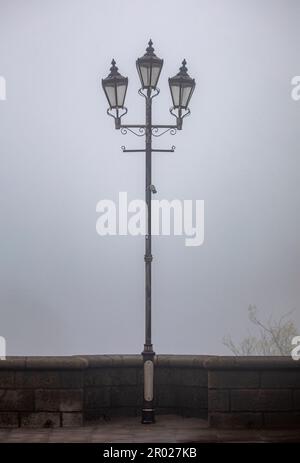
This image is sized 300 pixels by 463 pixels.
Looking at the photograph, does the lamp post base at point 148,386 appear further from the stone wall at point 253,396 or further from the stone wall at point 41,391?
the stone wall at point 253,396

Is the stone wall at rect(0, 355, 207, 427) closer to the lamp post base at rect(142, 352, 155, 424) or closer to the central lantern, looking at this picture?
the lamp post base at rect(142, 352, 155, 424)

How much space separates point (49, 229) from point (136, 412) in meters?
147

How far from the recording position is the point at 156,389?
1367 centimetres

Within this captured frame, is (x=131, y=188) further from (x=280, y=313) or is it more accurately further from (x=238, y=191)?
(x=280, y=313)

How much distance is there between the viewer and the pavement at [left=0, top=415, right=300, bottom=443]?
36.7 ft

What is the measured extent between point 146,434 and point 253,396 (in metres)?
1.48

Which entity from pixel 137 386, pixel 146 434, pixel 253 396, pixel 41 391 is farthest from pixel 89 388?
pixel 253 396

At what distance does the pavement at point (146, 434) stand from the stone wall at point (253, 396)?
0.92 feet

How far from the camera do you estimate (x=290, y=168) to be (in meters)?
164

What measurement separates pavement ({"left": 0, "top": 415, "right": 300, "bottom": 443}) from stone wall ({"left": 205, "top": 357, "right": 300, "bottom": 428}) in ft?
0.92

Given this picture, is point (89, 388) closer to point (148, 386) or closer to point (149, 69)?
point (148, 386)

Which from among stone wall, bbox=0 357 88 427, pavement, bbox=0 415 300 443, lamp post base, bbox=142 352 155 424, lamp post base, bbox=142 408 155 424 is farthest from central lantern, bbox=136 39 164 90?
pavement, bbox=0 415 300 443

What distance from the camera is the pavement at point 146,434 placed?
1120cm
